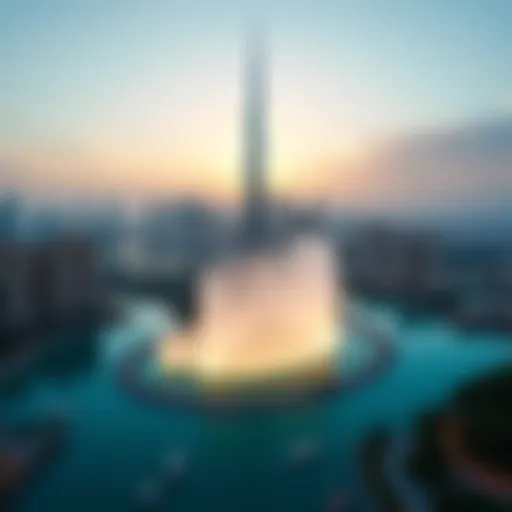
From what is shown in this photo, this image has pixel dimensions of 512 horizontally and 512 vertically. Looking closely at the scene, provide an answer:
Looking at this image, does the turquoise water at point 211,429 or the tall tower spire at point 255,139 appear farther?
the tall tower spire at point 255,139

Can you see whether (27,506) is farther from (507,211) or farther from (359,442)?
(507,211)

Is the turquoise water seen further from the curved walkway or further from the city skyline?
the city skyline

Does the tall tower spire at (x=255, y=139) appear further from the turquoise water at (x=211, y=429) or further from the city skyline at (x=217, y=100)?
the turquoise water at (x=211, y=429)

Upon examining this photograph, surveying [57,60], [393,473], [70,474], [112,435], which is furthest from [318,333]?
[57,60]

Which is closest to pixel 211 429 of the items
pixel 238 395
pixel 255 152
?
pixel 238 395

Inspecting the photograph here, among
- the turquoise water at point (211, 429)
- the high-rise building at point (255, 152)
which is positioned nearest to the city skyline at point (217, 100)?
the high-rise building at point (255, 152)

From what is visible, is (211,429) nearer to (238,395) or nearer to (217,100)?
(238,395)
